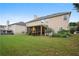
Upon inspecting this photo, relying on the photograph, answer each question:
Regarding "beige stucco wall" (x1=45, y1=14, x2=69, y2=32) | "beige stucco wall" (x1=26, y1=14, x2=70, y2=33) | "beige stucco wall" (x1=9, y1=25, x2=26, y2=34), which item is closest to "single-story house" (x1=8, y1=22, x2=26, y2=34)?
"beige stucco wall" (x1=9, y1=25, x2=26, y2=34)

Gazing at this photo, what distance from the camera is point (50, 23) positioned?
5.98 meters

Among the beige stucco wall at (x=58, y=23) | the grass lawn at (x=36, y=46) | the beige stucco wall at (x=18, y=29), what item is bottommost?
the grass lawn at (x=36, y=46)

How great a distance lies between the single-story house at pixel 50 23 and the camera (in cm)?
596

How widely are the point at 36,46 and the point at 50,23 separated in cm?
30

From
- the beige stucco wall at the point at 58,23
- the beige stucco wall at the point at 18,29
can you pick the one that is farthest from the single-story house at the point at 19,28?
the beige stucco wall at the point at 58,23

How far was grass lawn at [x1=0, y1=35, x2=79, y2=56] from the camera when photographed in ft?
19.5

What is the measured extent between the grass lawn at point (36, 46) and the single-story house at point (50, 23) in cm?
9

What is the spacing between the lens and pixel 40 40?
5.98 m

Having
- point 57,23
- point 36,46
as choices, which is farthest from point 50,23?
point 36,46

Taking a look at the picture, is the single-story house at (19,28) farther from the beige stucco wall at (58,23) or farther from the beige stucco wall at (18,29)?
the beige stucco wall at (58,23)

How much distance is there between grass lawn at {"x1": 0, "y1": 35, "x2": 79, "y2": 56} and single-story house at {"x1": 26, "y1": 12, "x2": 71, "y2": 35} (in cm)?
9

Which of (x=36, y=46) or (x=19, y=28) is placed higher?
(x=19, y=28)

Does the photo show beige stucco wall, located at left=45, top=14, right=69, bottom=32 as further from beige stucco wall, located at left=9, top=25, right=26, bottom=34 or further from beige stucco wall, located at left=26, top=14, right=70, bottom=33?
beige stucco wall, located at left=9, top=25, right=26, bottom=34

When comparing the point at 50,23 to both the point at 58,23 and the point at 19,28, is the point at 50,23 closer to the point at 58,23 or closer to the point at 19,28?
the point at 58,23
